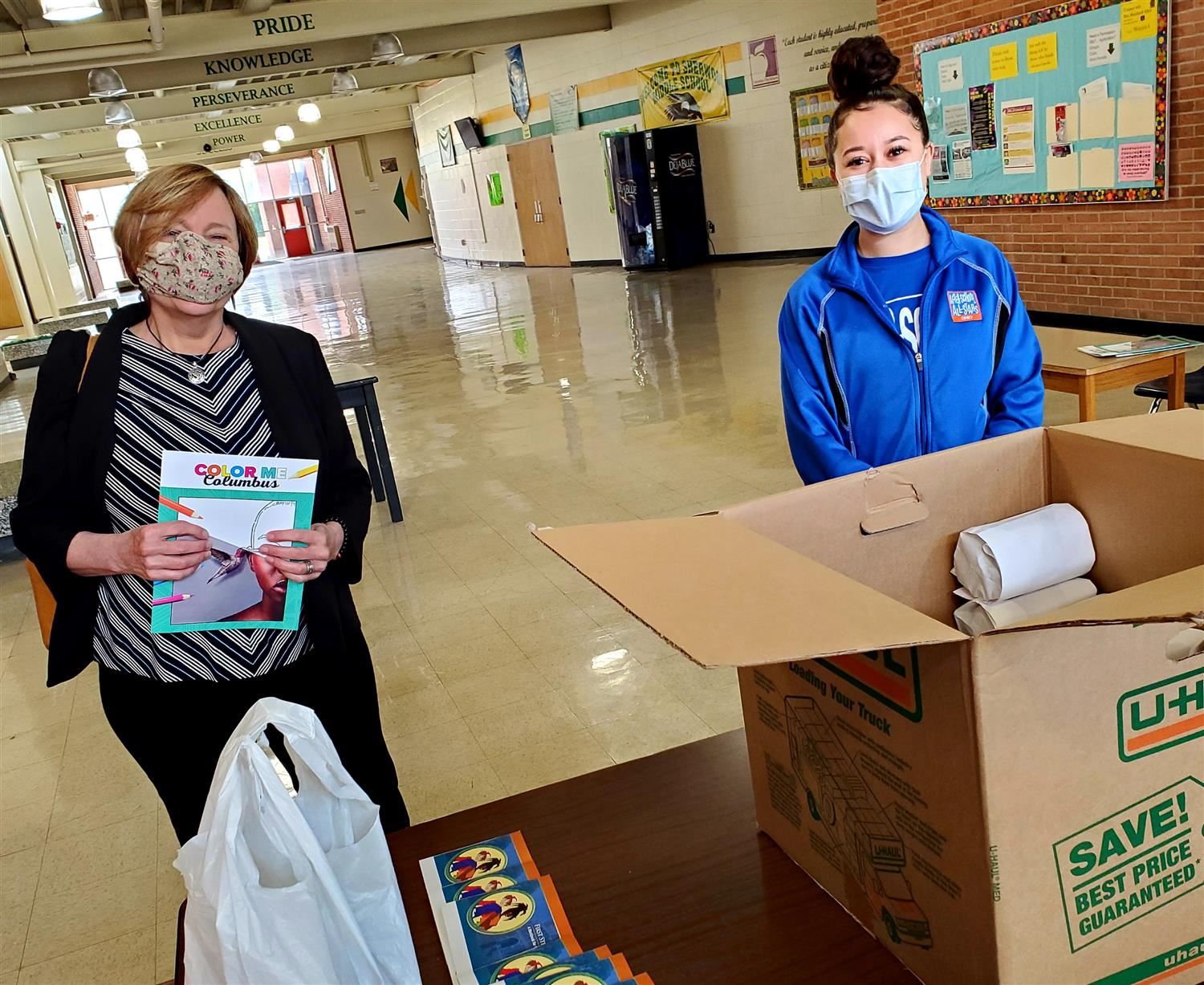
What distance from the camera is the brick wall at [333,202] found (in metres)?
31.1

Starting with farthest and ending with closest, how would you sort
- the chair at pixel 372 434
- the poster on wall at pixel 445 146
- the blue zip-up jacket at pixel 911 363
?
the poster on wall at pixel 445 146 → the chair at pixel 372 434 → the blue zip-up jacket at pixel 911 363

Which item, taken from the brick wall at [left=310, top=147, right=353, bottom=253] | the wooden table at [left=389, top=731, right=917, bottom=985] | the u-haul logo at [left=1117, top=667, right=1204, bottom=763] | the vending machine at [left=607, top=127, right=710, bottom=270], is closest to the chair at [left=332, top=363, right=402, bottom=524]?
the wooden table at [left=389, top=731, right=917, bottom=985]

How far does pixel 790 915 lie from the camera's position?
0.96 m

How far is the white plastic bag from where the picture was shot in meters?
0.80

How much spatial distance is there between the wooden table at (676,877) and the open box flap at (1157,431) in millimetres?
526

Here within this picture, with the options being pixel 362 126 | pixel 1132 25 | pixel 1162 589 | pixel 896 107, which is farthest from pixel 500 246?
pixel 1162 589

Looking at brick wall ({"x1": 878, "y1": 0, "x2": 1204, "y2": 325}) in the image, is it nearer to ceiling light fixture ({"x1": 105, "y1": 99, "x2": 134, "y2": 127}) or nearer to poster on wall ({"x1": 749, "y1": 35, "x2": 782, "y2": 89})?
poster on wall ({"x1": 749, "y1": 35, "x2": 782, "y2": 89})

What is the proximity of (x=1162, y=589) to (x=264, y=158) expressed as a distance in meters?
35.7

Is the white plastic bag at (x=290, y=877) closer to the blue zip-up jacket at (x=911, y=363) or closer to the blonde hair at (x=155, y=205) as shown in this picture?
the blonde hair at (x=155, y=205)

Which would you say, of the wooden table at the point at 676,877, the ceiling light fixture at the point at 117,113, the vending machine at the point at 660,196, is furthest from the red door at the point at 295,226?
the wooden table at the point at 676,877

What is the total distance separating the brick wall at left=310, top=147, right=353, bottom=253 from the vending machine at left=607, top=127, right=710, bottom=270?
59.1ft

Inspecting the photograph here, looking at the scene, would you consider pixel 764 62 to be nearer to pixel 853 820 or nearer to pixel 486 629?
pixel 486 629

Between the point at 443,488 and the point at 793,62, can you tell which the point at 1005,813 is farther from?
the point at 793,62

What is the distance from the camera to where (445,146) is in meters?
22.5
